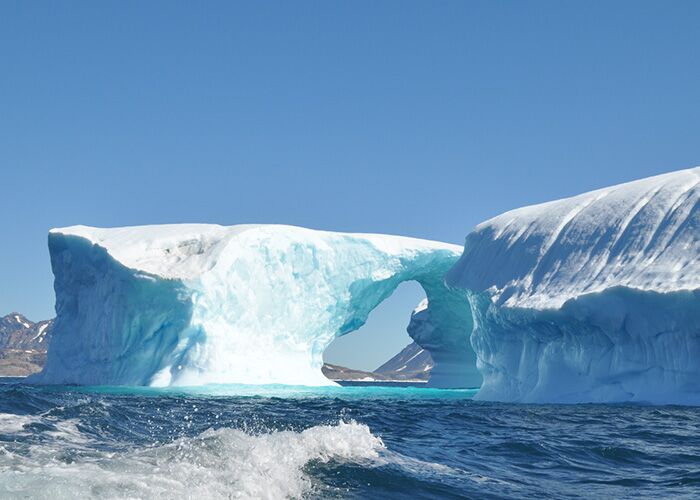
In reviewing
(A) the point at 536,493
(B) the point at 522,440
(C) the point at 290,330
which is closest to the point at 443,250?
(C) the point at 290,330

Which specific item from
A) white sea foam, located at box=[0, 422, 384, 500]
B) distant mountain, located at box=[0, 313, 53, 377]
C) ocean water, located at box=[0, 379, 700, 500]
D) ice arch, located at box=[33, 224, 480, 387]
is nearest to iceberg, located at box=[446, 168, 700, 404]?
ice arch, located at box=[33, 224, 480, 387]

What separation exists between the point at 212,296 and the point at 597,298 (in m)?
12.3

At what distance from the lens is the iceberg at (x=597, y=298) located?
1742cm

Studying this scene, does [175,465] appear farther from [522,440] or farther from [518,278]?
[518,278]

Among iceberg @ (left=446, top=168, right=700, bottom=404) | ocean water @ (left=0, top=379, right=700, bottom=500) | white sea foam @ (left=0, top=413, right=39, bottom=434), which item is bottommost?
ocean water @ (left=0, top=379, right=700, bottom=500)

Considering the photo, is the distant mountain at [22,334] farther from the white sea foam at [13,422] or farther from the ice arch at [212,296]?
the white sea foam at [13,422]

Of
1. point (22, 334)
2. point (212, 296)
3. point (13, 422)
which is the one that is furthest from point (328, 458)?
point (22, 334)

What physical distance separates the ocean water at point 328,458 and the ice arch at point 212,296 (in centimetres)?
1338

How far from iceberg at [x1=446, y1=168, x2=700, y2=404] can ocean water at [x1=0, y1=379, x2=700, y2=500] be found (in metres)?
6.61

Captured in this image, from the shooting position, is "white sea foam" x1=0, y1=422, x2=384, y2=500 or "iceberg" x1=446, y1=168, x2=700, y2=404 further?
"iceberg" x1=446, y1=168, x2=700, y2=404

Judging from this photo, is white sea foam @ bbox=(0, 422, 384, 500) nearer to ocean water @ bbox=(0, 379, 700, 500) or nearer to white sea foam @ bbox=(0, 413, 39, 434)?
ocean water @ bbox=(0, 379, 700, 500)

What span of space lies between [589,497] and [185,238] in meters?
22.2

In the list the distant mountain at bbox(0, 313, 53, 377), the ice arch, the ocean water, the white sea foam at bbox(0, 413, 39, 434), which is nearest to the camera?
the ocean water

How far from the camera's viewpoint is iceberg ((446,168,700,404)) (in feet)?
57.2
